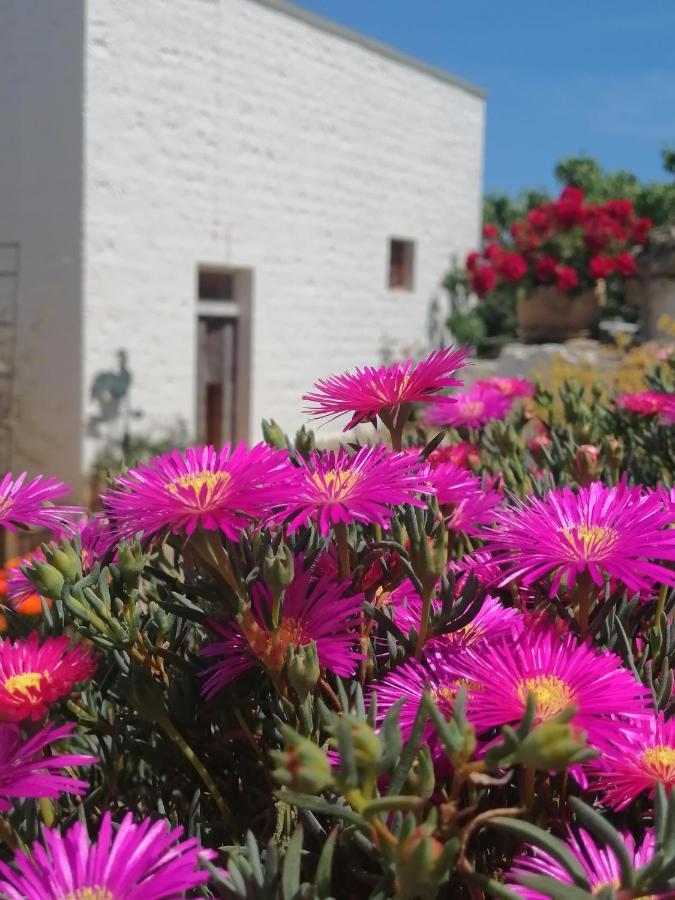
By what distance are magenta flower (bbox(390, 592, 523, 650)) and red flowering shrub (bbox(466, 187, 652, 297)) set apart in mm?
7017

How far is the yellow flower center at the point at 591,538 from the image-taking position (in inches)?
25.4

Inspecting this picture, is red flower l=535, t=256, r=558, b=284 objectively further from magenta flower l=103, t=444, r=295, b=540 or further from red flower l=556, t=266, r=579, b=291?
magenta flower l=103, t=444, r=295, b=540

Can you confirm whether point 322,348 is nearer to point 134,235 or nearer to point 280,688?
point 134,235

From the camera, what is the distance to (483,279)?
26.9ft

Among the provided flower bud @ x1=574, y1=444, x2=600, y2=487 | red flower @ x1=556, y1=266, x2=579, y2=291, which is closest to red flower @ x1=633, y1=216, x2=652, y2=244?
red flower @ x1=556, y1=266, x2=579, y2=291

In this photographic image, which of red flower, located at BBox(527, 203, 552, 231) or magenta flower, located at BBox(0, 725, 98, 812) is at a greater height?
red flower, located at BBox(527, 203, 552, 231)

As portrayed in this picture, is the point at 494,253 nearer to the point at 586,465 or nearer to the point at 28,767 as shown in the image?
the point at 586,465

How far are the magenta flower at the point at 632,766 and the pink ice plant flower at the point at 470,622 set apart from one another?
0.10 m

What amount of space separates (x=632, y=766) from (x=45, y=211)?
6321 millimetres

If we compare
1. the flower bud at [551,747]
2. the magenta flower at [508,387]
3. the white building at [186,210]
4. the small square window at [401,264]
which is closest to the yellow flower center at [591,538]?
the flower bud at [551,747]

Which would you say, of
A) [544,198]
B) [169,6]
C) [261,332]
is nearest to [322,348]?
[261,332]

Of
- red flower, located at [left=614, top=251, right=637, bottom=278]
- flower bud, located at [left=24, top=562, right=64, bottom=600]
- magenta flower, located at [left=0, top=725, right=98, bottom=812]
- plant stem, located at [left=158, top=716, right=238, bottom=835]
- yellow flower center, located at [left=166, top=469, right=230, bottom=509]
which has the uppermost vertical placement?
red flower, located at [left=614, top=251, right=637, bottom=278]

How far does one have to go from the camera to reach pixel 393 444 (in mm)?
788

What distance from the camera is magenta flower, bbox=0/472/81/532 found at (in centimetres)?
74
